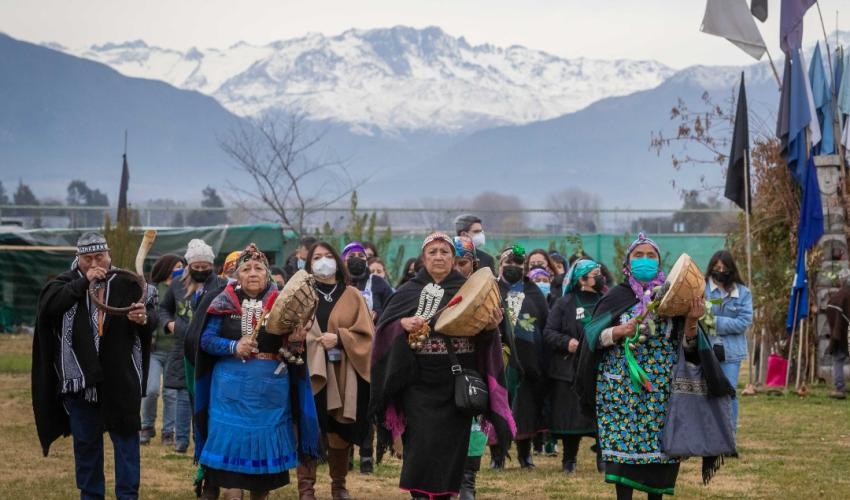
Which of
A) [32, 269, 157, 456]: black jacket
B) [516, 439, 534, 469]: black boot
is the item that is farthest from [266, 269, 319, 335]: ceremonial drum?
[516, 439, 534, 469]: black boot

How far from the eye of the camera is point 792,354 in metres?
19.3

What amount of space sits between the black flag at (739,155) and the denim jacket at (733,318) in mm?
6868

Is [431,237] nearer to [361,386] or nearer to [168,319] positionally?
[361,386]

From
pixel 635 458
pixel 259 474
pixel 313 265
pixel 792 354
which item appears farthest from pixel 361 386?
Result: pixel 792 354

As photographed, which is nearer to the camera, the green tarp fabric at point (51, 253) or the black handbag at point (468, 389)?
the black handbag at point (468, 389)

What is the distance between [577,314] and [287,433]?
3747 millimetres

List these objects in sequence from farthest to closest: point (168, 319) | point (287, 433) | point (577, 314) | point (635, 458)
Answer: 1. point (168, 319)
2. point (577, 314)
3. point (287, 433)
4. point (635, 458)

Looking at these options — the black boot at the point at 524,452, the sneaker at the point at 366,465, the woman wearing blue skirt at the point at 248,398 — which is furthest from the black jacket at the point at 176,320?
the woman wearing blue skirt at the point at 248,398

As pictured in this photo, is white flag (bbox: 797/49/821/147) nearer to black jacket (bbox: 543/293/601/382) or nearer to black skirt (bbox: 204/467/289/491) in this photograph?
black jacket (bbox: 543/293/601/382)

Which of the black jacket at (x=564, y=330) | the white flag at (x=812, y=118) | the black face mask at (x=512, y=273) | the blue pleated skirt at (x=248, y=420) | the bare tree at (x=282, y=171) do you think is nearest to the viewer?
the blue pleated skirt at (x=248, y=420)

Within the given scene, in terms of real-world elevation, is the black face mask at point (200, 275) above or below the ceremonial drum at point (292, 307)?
above

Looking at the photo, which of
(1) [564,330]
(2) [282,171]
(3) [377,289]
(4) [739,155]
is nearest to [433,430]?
(1) [564,330]

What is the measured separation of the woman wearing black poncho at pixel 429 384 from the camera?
8.59 m

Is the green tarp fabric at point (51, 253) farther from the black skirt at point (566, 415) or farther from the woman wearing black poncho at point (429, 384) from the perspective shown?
the woman wearing black poncho at point (429, 384)
